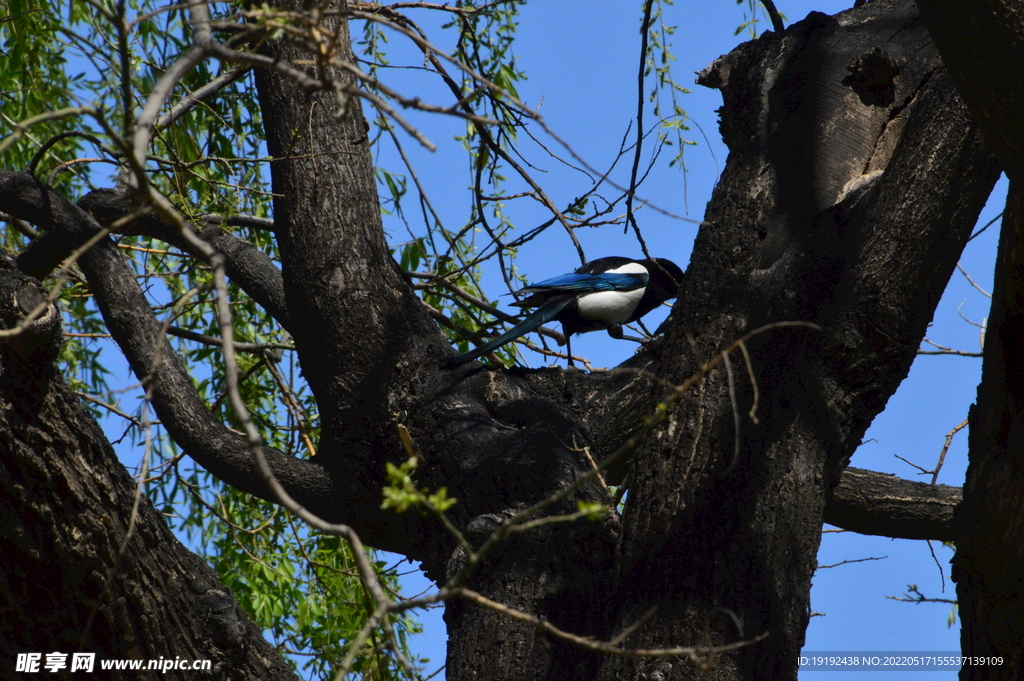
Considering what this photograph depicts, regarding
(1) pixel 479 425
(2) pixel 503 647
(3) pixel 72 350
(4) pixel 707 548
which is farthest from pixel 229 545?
(4) pixel 707 548

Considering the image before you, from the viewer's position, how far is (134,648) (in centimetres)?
191

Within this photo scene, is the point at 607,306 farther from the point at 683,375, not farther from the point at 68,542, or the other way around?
the point at 68,542

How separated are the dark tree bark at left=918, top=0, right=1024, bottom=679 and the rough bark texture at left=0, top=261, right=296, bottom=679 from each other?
61.0 inches

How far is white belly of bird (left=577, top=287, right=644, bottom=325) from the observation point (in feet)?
13.9

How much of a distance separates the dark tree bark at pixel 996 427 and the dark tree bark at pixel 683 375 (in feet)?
0.93

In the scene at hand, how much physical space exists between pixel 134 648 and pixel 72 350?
2.51 metres

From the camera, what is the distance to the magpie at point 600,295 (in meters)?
3.87

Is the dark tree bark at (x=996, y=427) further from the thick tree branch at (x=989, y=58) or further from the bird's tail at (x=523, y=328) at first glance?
the bird's tail at (x=523, y=328)

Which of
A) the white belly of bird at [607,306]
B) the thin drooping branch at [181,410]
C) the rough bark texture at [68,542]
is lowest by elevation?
the rough bark texture at [68,542]

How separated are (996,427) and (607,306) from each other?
2638 mm

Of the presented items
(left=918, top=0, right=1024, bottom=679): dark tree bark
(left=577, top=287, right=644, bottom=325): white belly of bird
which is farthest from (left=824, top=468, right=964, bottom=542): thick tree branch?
(left=577, top=287, right=644, bottom=325): white belly of bird

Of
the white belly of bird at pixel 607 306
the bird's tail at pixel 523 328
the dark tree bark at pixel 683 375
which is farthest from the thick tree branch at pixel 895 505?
the white belly of bird at pixel 607 306

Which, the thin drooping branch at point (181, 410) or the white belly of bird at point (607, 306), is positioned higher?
the white belly of bird at point (607, 306)

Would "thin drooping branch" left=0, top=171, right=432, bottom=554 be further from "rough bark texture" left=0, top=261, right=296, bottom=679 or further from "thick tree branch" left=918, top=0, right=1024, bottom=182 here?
"thick tree branch" left=918, top=0, right=1024, bottom=182
